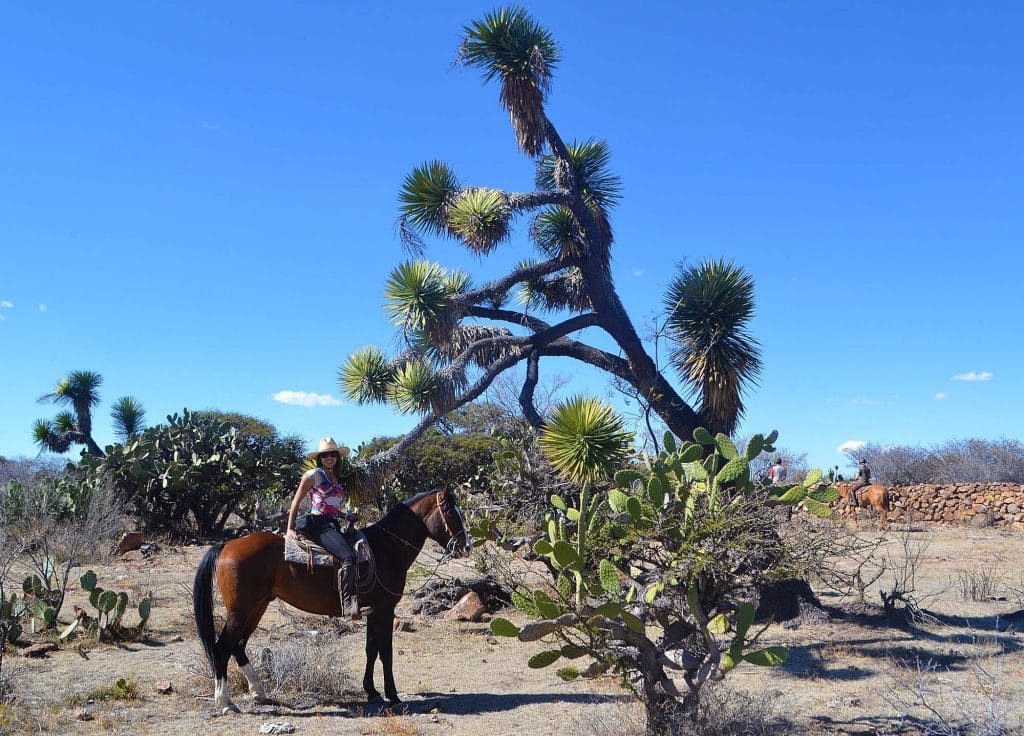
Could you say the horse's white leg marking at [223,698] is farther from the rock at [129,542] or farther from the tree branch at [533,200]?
the rock at [129,542]

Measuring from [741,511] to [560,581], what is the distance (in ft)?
4.22

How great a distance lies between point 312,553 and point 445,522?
4.05 feet

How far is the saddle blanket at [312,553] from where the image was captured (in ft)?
22.0

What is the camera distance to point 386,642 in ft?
22.3

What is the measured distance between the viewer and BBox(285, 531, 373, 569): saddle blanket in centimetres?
671

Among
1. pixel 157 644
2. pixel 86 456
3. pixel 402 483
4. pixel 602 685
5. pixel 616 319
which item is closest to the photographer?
pixel 602 685

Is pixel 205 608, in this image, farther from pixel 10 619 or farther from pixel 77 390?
pixel 77 390

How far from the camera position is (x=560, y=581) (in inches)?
211

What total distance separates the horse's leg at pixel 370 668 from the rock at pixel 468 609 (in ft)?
10.7

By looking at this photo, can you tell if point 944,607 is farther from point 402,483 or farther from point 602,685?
point 402,483

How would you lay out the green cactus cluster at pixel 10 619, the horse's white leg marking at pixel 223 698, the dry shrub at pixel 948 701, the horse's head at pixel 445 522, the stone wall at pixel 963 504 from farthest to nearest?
1. the stone wall at pixel 963 504
2. the horse's head at pixel 445 522
3. the green cactus cluster at pixel 10 619
4. the horse's white leg marking at pixel 223 698
5. the dry shrub at pixel 948 701

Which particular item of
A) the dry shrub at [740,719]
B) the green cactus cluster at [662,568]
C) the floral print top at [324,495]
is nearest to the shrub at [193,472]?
the floral print top at [324,495]

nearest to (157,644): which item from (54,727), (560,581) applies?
(54,727)

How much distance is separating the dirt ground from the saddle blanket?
1021 millimetres
